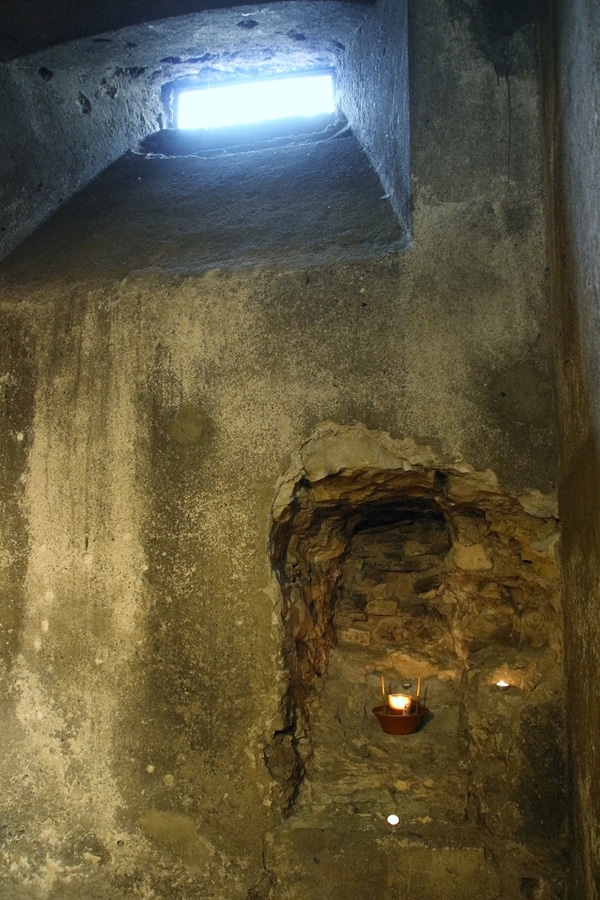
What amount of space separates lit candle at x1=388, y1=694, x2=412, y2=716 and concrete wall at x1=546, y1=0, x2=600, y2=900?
0.76 m

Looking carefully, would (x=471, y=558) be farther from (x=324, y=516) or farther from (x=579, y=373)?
(x=579, y=373)

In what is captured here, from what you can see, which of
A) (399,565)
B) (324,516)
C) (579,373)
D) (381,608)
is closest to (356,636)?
(381,608)

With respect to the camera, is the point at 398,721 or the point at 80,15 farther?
the point at 80,15

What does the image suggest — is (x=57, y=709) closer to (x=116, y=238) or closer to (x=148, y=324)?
(x=148, y=324)

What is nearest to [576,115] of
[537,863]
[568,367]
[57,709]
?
[568,367]

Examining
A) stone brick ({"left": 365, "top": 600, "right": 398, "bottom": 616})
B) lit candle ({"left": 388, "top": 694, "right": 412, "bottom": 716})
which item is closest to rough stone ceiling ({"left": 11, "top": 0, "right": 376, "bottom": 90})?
stone brick ({"left": 365, "top": 600, "right": 398, "bottom": 616})

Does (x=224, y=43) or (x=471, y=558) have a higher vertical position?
(x=224, y=43)

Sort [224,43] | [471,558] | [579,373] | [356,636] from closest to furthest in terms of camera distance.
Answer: [579,373] < [471,558] < [356,636] < [224,43]

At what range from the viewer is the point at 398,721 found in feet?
10.5

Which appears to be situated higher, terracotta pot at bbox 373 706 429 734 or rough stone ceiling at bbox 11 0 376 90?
rough stone ceiling at bbox 11 0 376 90

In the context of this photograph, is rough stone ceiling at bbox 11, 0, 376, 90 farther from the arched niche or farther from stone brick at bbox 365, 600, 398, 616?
stone brick at bbox 365, 600, 398, 616

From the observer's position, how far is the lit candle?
127 inches

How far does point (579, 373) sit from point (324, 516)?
4.07 feet

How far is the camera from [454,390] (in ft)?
9.70
